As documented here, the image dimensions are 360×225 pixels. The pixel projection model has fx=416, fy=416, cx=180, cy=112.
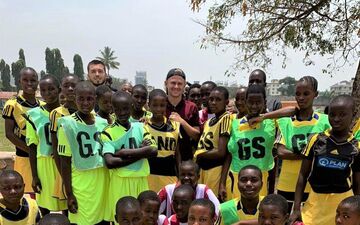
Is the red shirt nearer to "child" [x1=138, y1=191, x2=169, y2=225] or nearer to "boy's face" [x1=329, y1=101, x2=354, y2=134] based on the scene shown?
"child" [x1=138, y1=191, x2=169, y2=225]

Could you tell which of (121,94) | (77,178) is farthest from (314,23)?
(77,178)

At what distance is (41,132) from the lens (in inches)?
155

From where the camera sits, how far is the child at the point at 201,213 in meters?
3.30

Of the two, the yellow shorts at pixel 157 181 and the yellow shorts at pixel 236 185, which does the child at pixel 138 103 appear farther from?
the yellow shorts at pixel 236 185

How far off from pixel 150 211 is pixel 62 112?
3.96 feet

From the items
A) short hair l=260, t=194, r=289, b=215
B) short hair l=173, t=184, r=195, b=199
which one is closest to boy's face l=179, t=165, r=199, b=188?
short hair l=173, t=184, r=195, b=199

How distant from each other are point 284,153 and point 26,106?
263cm

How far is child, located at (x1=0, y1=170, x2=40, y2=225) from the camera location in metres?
3.52

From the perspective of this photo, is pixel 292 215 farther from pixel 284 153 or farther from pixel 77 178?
pixel 77 178

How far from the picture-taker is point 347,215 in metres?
2.88

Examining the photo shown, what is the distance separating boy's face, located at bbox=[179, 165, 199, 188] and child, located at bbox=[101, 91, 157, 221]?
35 centimetres

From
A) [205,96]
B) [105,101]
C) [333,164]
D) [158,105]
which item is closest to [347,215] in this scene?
[333,164]

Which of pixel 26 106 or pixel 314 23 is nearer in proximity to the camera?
pixel 26 106

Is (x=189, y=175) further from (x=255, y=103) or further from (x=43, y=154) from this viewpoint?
(x=43, y=154)
